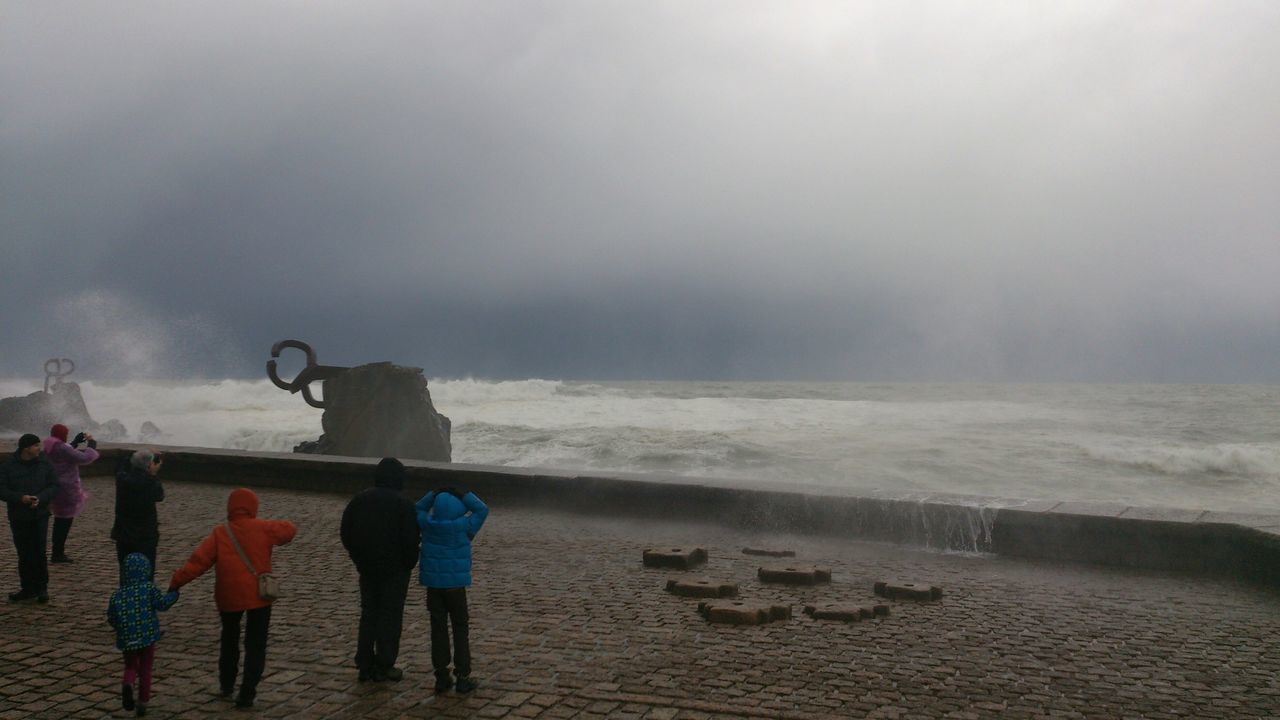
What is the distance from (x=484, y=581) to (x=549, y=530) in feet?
6.59

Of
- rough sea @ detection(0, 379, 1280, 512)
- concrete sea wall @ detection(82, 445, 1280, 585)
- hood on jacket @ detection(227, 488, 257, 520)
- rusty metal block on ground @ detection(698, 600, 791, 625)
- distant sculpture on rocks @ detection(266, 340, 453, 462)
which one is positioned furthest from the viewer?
rough sea @ detection(0, 379, 1280, 512)

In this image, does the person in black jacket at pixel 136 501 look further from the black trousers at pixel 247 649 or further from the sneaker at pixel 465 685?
the sneaker at pixel 465 685

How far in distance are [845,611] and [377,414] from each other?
397 inches

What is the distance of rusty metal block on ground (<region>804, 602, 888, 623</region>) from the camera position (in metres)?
5.44

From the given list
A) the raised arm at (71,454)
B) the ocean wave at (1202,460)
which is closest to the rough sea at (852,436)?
the ocean wave at (1202,460)

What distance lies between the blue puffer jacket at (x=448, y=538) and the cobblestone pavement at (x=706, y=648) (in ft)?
1.69

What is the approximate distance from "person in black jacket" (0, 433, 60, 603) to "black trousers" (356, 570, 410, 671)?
2877 mm

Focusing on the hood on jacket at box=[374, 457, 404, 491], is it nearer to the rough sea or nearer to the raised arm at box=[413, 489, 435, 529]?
the raised arm at box=[413, 489, 435, 529]

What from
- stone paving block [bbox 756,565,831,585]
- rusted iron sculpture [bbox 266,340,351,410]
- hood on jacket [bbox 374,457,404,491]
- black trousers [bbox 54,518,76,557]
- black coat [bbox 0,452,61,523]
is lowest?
stone paving block [bbox 756,565,831,585]

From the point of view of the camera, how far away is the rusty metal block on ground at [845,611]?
5441mm

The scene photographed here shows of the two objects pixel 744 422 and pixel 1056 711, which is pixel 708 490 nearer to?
pixel 1056 711

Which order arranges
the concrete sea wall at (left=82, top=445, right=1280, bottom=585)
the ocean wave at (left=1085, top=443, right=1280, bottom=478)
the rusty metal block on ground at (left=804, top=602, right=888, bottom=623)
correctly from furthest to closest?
the ocean wave at (left=1085, top=443, right=1280, bottom=478) → the concrete sea wall at (left=82, top=445, right=1280, bottom=585) → the rusty metal block on ground at (left=804, top=602, right=888, bottom=623)

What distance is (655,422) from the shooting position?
39.3 meters

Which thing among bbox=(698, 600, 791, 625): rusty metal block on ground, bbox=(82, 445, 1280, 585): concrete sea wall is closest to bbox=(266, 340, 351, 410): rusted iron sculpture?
bbox=(82, 445, 1280, 585): concrete sea wall
